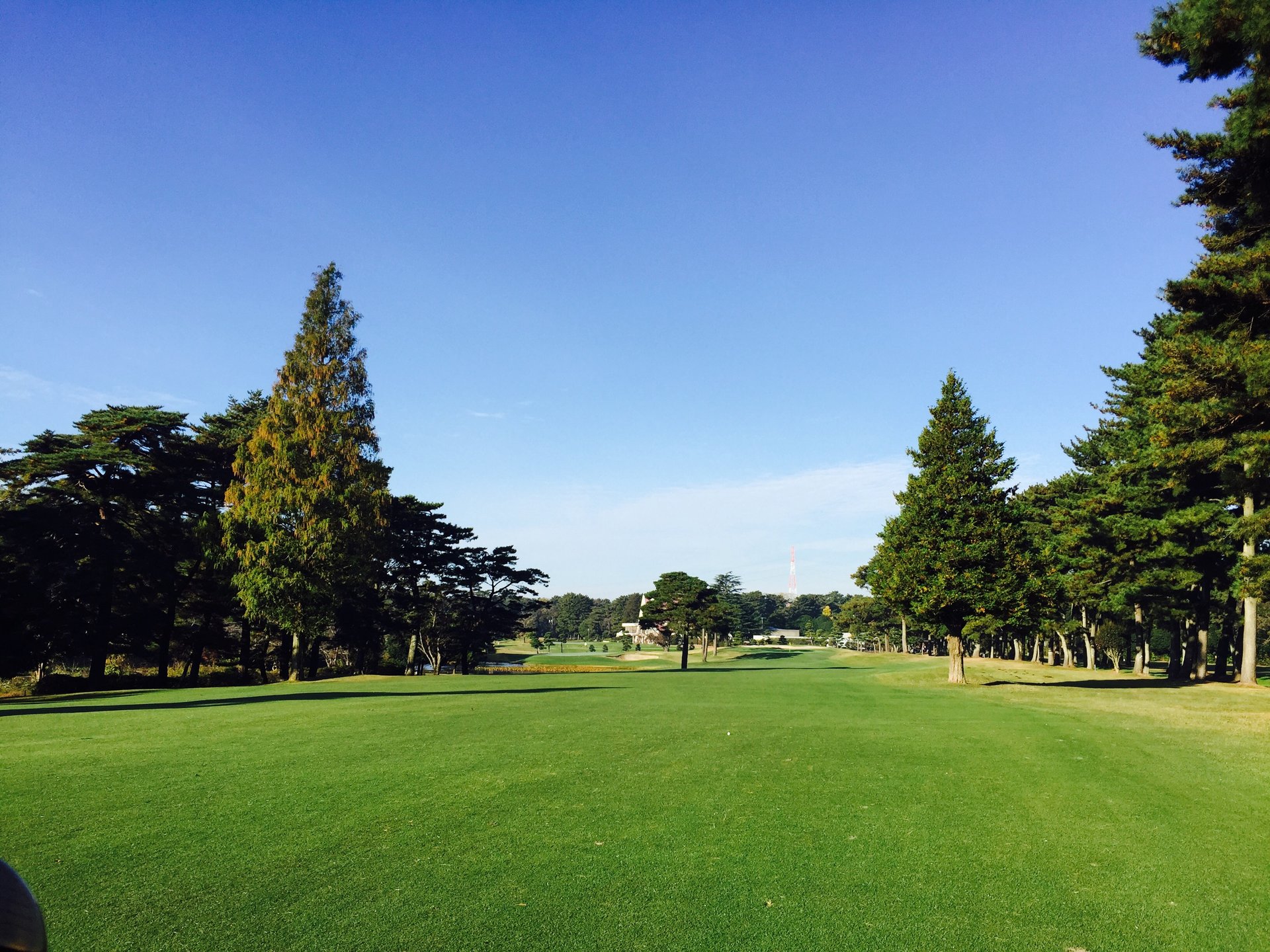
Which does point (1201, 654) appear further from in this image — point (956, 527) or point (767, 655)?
point (767, 655)

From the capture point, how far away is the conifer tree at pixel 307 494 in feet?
117

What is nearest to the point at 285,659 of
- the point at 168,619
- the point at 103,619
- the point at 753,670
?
the point at 168,619

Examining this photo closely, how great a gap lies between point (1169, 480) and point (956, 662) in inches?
499

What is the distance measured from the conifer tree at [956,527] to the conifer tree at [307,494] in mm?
27541

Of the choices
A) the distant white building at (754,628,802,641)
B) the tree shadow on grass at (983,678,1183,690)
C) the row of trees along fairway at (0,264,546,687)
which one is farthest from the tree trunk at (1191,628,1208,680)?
the distant white building at (754,628,802,641)

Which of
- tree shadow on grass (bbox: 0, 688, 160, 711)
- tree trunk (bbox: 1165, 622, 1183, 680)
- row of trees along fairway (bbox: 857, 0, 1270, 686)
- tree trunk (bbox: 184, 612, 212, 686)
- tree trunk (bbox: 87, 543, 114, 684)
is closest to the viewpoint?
row of trees along fairway (bbox: 857, 0, 1270, 686)

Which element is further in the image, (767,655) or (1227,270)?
(767,655)

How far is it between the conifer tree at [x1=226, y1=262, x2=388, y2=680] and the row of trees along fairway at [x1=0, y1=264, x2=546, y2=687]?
0.07 m

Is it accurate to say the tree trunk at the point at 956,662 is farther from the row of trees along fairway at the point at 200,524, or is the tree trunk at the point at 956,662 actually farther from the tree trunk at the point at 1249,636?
the row of trees along fairway at the point at 200,524

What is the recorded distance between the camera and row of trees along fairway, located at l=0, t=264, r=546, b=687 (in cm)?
3509

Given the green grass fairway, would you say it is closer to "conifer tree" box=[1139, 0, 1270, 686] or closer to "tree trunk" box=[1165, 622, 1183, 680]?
"conifer tree" box=[1139, 0, 1270, 686]

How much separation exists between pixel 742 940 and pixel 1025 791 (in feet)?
22.0

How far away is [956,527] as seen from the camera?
3422 cm

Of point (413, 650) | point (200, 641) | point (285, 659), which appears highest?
point (200, 641)
